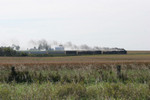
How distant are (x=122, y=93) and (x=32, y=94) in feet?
12.5

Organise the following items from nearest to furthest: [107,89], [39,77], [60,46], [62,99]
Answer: [62,99] < [107,89] < [39,77] < [60,46]

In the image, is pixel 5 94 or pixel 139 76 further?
pixel 139 76

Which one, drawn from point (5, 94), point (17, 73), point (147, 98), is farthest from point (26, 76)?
point (147, 98)

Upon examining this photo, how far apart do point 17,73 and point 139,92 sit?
30.8ft

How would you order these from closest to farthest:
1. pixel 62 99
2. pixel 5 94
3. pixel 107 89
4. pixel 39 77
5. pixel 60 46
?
pixel 62 99 → pixel 5 94 → pixel 107 89 → pixel 39 77 → pixel 60 46

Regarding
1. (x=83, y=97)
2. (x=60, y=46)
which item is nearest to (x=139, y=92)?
(x=83, y=97)

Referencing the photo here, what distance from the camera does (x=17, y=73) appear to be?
17.8 metres

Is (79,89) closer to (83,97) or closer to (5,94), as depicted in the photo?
(83,97)

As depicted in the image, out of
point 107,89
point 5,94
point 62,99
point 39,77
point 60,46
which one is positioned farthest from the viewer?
point 60,46

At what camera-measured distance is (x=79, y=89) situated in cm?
1159

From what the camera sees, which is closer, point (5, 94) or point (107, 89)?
point (5, 94)

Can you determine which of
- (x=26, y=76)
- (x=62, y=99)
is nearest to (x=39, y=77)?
(x=26, y=76)

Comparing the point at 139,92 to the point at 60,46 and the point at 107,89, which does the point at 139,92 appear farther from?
the point at 60,46

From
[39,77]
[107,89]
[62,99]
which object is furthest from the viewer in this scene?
[39,77]
